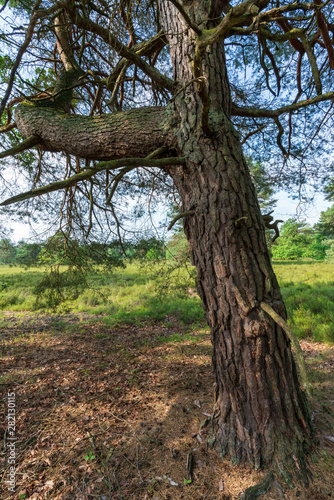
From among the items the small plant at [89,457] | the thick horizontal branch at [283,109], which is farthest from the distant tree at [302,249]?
the small plant at [89,457]

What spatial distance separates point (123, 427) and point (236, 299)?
171 cm

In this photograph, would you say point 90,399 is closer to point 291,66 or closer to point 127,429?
point 127,429

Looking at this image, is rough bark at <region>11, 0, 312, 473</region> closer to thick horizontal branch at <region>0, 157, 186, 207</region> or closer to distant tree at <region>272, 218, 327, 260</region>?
thick horizontal branch at <region>0, 157, 186, 207</region>

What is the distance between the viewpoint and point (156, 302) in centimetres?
792

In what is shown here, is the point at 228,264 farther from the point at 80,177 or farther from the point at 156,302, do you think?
the point at 156,302

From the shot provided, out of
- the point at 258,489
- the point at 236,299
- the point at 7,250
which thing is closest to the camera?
the point at 258,489

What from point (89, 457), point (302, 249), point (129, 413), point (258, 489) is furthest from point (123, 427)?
point (302, 249)

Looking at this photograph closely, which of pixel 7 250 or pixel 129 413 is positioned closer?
pixel 129 413

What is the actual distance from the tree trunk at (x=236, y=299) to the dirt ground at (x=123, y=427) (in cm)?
20

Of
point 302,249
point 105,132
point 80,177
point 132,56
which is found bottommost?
point 302,249

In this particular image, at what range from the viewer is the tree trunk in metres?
1.67

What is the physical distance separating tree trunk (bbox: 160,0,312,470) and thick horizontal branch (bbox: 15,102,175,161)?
0.72 feet

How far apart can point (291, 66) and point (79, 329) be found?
262 inches

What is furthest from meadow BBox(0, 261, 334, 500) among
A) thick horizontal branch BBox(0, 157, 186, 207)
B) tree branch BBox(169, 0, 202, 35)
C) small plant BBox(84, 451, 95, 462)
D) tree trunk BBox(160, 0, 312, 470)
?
tree branch BBox(169, 0, 202, 35)
